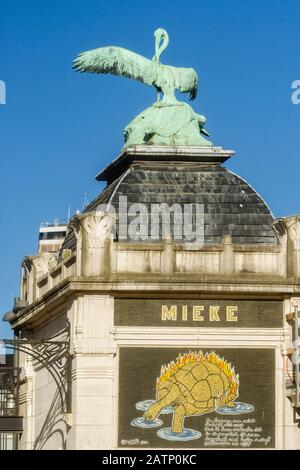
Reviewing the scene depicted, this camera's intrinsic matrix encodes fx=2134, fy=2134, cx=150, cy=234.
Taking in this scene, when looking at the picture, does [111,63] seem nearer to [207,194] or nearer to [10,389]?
[207,194]

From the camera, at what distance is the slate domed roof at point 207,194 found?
75188 millimetres

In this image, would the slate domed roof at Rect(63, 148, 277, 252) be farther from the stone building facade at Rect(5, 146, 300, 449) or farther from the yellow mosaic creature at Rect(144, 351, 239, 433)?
the yellow mosaic creature at Rect(144, 351, 239, 433)

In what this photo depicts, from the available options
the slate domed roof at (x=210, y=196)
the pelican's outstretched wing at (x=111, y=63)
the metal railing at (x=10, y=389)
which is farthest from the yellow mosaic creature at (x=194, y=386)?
the pelican's outstretched wing at (x=111, y=63)

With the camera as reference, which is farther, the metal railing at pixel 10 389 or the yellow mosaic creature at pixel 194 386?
the metal railing at pixel 10 389

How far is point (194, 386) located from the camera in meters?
71.6

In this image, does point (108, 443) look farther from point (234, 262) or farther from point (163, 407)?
point (234, 262)

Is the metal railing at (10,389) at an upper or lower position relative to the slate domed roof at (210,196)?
lower

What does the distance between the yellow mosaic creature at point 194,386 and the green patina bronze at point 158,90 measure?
9668 mm

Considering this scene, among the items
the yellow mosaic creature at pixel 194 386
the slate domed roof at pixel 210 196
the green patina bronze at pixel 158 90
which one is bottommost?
the yellow mosaic creature at pixel 194 386

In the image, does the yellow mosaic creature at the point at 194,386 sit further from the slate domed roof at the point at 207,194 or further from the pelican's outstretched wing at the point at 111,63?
the pelican's outstretched wing at the point at 111,63

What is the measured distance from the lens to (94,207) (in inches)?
3049

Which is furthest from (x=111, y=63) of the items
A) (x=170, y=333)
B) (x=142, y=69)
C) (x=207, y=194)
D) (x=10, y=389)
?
(x=10, y=389)
